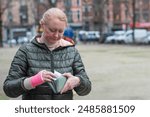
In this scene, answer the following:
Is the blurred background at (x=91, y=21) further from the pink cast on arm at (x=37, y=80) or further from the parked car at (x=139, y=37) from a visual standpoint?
the pink cast on arm at (x=37, y=80)

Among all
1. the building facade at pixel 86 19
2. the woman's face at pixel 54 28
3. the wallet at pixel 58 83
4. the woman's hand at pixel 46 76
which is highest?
the woman's face at pixel 54 28

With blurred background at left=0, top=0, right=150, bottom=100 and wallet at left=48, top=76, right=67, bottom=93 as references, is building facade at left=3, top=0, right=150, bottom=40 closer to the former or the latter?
blurred background at left=0, top=0, right=150, bottom=100

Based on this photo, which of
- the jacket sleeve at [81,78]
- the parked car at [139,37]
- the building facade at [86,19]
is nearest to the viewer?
the jacket sleeve at [81,78]

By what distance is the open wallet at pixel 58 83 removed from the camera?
1.66 m

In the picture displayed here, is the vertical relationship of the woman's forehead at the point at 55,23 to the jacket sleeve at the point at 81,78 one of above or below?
above

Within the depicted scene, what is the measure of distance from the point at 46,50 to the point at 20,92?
174mm

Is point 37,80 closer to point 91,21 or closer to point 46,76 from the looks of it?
point 46,76

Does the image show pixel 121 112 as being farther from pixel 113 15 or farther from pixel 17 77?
pixel 113 15

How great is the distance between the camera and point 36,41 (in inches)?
69.8

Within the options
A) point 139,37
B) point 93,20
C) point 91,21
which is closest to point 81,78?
point 139,37

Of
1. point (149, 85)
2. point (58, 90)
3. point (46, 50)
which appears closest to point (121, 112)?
point (58, 90)

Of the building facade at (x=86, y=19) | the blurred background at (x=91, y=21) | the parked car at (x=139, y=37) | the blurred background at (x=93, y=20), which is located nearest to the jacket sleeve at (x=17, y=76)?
the blurred background at (x=91, y=21)

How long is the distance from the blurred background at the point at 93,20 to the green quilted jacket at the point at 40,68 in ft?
92.2

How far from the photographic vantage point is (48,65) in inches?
68.4
